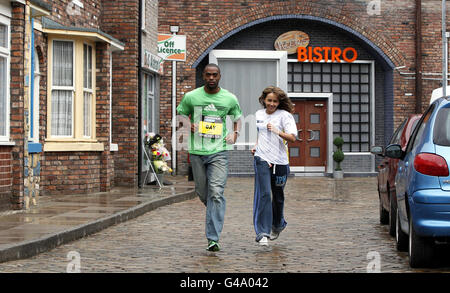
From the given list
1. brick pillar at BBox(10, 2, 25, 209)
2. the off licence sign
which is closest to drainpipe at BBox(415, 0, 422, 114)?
the off licence sign

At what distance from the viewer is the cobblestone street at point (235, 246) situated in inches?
308

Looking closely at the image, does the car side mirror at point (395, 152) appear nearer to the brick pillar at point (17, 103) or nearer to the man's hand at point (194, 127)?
the man's hand at point (194, 127)

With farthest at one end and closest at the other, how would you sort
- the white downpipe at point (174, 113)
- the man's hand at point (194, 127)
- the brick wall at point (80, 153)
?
1. the white downpipe at point (174, 113)
2. the brick wall at point (80, 153)
3. the man's hand at point (194, 127)

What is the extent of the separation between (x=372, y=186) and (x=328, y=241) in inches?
484

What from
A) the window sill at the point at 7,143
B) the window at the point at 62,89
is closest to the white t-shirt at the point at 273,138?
the window sill at the point at 7,143

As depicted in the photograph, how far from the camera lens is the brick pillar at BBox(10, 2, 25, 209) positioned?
12516 mm

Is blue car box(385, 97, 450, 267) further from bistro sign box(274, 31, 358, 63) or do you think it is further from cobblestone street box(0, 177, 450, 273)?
bistro sign box(274, 31, 358, 63)

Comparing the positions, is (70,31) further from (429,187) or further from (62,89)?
(429,187)

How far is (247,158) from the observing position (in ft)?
89.1

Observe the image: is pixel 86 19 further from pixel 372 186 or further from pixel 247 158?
pixel 247 158

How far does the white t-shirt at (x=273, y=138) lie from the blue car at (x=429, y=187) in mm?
1784
